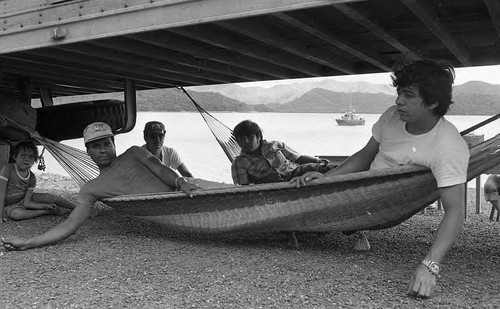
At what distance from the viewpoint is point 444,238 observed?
227cm

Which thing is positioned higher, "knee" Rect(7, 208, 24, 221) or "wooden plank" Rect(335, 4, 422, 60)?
"wooden plank" Rect(335, 4, 422, 60)

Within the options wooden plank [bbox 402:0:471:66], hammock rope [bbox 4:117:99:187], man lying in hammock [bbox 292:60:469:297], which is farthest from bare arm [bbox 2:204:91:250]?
wooden plank [bbox 402:0:471:66]

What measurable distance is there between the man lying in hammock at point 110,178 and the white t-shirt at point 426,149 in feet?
3.86

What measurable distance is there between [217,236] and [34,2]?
1.97 metres

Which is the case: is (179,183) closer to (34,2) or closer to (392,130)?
→ (392,130)

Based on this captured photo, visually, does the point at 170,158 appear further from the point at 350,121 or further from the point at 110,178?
the point at 350,121

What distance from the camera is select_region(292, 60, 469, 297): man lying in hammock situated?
2268 mm

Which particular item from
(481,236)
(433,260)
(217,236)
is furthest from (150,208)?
(481,236)

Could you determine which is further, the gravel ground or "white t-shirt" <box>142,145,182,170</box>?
"white t-shirt" <box>142,145,182,170</box>

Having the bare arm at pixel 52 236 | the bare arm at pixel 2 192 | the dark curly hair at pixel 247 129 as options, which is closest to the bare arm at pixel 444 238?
the dark curly hair at pixel 247 129

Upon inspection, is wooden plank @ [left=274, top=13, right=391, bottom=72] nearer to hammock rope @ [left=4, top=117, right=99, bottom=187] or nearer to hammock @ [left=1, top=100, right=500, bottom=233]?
hammock @ [left=1, top=100, right=500, bottom=233]

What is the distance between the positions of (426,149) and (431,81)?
0.31 m

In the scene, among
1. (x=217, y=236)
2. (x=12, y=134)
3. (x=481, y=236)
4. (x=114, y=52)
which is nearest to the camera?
(x=217, y=236)

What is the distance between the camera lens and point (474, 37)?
12.0 feet
